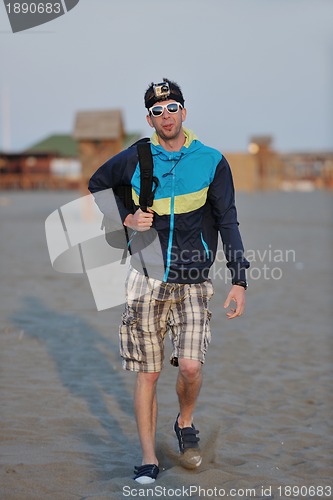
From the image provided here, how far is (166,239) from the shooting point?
4.26 metres

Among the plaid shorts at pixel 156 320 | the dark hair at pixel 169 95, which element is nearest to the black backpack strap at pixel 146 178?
the dark hair at pixel 169 95

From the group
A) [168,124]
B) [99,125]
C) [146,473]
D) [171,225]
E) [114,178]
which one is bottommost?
[146,473]

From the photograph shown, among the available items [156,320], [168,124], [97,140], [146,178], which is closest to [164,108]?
[168,124]

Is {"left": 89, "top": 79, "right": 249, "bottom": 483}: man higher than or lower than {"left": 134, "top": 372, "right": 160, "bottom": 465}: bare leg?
higher

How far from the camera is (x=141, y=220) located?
4.16 metres

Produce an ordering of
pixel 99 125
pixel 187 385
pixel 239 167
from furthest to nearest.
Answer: pixel 239 167, pixel 99 125, pixel 187 385

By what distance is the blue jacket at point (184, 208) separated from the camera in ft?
13.9

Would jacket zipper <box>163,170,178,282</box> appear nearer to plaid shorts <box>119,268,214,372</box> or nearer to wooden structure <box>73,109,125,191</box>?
plaid shorts <box>119,268,214,372</box>

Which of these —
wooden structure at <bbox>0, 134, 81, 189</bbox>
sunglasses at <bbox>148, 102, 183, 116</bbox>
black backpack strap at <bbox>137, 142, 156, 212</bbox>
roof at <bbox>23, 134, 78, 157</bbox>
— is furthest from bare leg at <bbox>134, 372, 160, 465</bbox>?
roof at <bbox>23, 134, 78, 157</bbox>

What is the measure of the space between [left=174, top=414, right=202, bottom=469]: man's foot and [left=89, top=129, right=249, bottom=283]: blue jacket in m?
0.84

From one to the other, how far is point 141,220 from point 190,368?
2.64 feet

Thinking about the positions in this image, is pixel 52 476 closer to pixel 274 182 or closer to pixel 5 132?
pixel 274 182

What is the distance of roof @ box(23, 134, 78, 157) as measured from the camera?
237 feet

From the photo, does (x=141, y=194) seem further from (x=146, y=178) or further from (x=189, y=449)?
(x=189, y=449)
